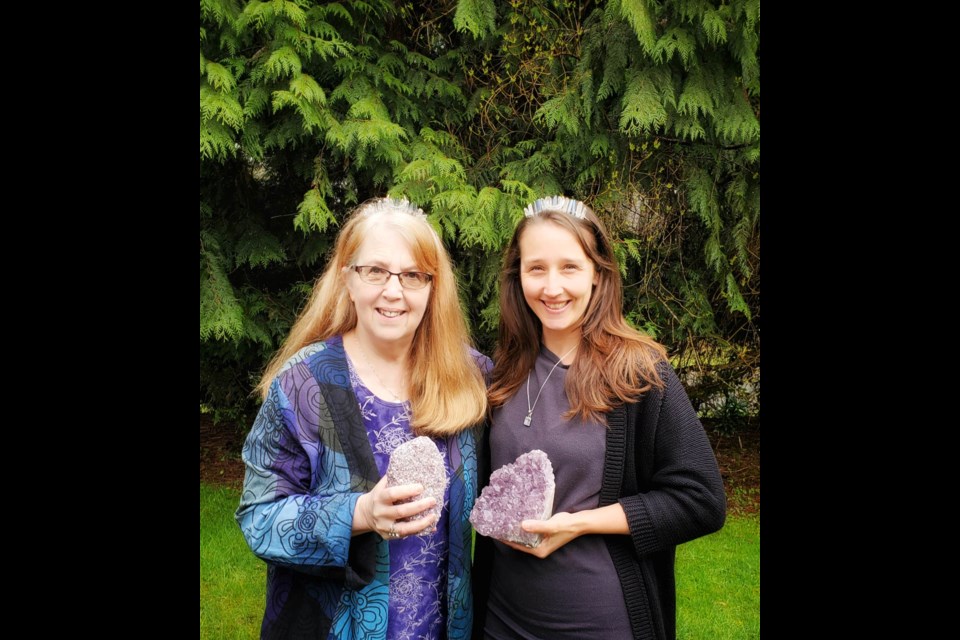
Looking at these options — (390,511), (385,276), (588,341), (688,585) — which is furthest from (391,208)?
(688,585)

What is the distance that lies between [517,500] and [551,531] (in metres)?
0.14

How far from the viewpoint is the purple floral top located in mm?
2102

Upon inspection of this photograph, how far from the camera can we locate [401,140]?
5215 mm

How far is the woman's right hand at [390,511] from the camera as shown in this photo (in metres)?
1.86

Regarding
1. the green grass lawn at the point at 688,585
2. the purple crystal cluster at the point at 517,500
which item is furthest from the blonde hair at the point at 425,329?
the green grass lawn at the point at 688,585

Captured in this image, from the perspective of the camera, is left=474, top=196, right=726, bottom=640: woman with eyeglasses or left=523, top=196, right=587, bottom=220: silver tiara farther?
left=523, top=196, right=587, bottom=220: silver tiara

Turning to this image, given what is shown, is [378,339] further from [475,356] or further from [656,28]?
[656,28]

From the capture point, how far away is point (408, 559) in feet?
6.98

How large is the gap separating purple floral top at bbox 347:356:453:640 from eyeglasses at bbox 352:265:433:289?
11.9 inches

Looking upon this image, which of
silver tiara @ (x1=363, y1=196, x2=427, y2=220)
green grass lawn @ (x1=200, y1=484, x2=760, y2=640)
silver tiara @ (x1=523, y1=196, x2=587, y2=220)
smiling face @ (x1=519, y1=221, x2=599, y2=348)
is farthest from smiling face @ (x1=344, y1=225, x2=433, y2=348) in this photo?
green grass lawn @ (x1=200, y1=484, x2=760, y2=640)

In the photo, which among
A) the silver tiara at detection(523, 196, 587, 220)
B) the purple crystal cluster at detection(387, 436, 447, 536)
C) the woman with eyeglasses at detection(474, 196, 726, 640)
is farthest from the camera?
the silver tiara at detection(523, 196, 587, 220)

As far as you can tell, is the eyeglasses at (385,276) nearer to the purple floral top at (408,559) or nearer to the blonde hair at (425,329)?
the blonde hair at (425,329)

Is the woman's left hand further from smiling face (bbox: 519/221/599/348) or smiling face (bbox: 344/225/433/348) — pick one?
smiling face (bbox: 344/225/433/348)

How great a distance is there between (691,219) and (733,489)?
113 inches
